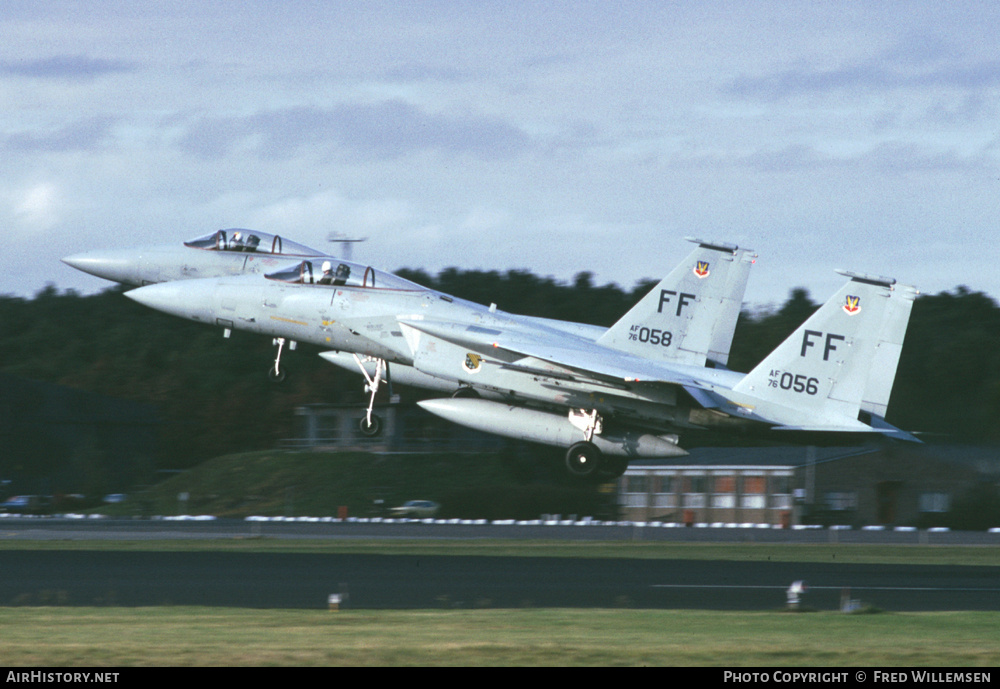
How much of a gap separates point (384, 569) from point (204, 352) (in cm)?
6390

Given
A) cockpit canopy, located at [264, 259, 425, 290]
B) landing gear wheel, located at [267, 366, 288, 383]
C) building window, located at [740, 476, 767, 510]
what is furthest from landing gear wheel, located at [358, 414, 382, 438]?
building window, located at [740, 476, 767, 510]

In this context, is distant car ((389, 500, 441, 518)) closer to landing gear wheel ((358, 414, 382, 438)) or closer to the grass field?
landing gear wheel ((358, 414, 382, 438))

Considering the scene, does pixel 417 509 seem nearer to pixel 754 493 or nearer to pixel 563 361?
pixel 754 493

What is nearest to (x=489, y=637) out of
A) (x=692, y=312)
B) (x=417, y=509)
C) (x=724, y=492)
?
(x=692, y=312)

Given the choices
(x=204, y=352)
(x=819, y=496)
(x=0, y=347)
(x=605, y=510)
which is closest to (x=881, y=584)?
(x=819, y=496)

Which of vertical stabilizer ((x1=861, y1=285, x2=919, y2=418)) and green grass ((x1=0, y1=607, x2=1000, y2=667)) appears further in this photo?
vertical stabilizer ((x1=861, y1=285, x2=919, y2=418))

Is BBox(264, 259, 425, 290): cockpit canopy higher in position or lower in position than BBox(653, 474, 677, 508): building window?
higher

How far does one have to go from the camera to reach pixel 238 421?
8200 centimetres

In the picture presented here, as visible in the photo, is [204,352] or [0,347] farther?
[0,347]

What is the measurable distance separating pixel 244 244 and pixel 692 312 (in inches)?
476

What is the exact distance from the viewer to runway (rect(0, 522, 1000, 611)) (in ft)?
67.2

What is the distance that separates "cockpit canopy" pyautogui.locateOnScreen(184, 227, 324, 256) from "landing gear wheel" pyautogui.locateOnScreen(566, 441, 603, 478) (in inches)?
353

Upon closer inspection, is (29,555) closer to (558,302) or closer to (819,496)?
(819,496)

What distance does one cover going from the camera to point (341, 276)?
3019 centimetres
